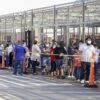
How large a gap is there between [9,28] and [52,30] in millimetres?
8479

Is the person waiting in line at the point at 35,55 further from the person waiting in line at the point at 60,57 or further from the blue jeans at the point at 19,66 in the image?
the person waiting in line at the point at 60,57

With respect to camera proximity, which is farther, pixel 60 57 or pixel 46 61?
pixel 46 61

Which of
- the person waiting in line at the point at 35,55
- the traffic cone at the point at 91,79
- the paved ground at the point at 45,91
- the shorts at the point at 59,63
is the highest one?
the person waiting in line at the point at 35,55

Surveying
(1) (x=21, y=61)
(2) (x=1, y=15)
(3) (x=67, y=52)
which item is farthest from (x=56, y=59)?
(2) (x=1, y=15)

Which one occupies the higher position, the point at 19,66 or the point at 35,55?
the point at 35,55

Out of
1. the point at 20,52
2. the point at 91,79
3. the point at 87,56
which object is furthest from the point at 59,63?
the point at 91,79

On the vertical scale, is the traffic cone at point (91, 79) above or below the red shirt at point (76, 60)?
below

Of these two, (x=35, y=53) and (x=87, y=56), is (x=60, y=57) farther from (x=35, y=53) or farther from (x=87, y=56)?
(x=87, y=56)

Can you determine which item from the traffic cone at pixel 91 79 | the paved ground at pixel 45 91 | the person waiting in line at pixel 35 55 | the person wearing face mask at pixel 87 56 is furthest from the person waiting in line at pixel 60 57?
the traffic cone at pixel 91 79

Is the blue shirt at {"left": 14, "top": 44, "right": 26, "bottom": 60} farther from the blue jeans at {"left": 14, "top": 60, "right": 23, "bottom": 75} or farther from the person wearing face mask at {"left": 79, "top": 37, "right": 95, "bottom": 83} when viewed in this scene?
the person wearing face mask at {"left": 79, "top": 37, "right": 95, "bottom": 83}

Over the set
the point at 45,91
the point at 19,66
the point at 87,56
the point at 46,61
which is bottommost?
the point at 45,91

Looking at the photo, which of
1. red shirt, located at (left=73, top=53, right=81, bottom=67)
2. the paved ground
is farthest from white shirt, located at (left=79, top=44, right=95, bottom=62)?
red shirt, located at (left=73, top=53, right=81, bottom=67)

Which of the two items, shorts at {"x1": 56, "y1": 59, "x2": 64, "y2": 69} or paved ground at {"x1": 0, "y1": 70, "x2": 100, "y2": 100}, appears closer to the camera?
paved ground at {"x1": 0, "y1": 70, "x2": 100, "y2": 100}

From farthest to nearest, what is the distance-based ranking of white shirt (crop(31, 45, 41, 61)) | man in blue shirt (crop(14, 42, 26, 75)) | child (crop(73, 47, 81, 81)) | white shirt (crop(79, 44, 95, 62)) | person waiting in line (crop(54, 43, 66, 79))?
white shirt (crop(31, 45, 41, 61))
man in blue shirt (crop(14, 42, 26, 75))
person waiting in line (crop(54, 43, 66, 79))
child (crop(73, 47, 81, 81))
white shirt (crop(79, 44, 95, 62))
